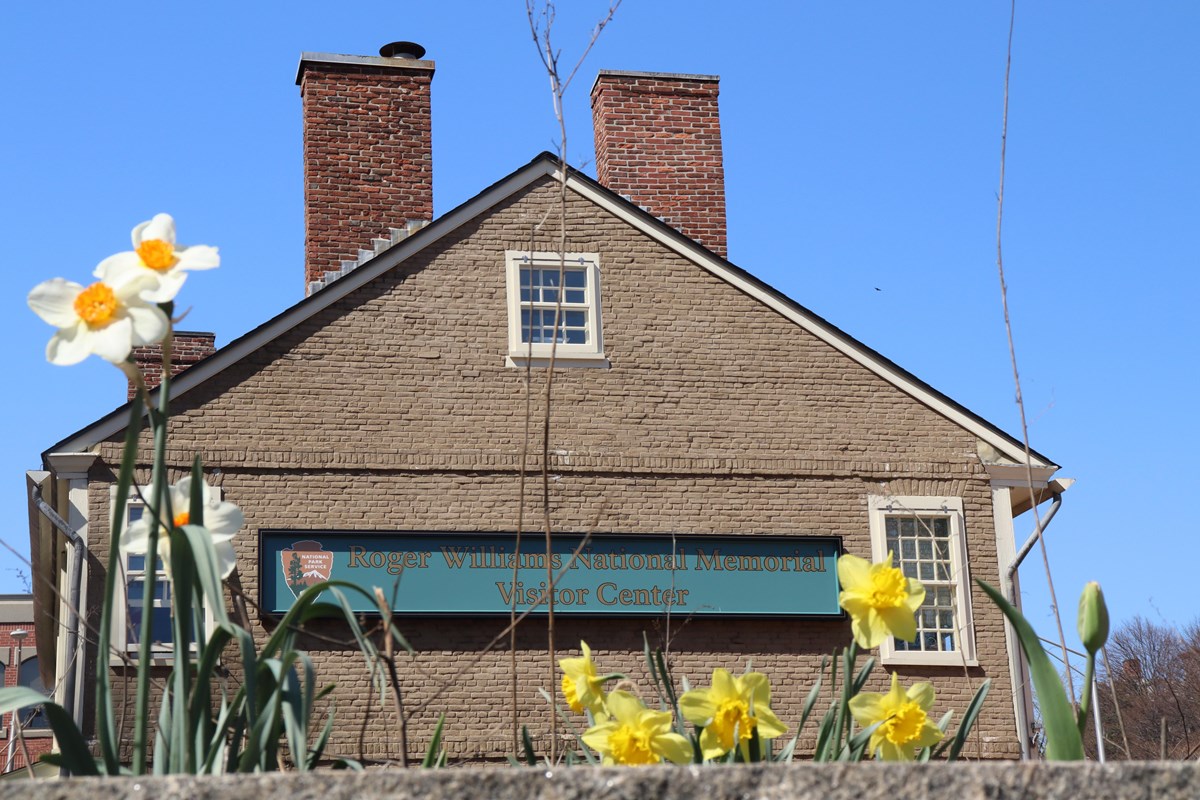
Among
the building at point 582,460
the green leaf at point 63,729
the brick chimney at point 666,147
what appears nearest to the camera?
the green leaf at point 63,729

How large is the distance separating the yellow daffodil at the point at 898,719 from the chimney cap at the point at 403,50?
57.6 feet

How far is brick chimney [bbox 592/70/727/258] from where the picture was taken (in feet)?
64.3

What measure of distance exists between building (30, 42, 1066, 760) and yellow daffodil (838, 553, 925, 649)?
39.5 feet

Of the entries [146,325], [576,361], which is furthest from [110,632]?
→ [576,361]

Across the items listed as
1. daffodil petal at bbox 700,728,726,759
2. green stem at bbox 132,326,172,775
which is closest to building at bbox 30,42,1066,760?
daffodil petal at bbox 700,728,726,759

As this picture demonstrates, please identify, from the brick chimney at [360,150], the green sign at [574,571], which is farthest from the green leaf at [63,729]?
the brick chimney at [360,150]

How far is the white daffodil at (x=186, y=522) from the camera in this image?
2840mm

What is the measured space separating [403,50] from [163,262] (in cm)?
1802

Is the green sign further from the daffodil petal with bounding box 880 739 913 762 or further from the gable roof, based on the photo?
the daffodil petal with bounding box 880 739 913 762

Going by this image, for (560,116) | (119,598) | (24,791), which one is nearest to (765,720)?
(24,791)

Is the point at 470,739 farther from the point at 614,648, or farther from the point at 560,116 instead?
the point at 560,116

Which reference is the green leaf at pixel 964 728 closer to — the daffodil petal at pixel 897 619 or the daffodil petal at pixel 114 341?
the daffodil petal at pixel 897 619

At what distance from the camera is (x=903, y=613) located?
3217 millimetres

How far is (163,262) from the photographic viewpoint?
2660 mm
